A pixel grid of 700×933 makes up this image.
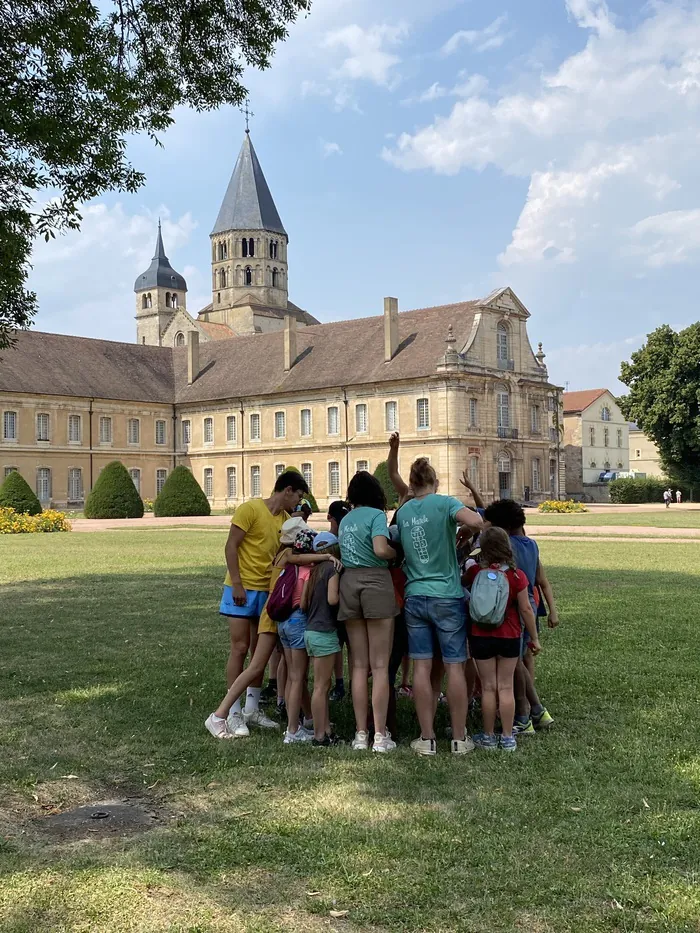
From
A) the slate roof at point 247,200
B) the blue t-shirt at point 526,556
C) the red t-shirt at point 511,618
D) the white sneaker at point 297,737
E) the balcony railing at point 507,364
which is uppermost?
the slate roof at point 247,200

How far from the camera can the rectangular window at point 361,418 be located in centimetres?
5462

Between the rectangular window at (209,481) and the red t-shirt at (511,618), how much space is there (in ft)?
184

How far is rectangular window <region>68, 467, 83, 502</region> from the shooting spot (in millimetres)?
56188

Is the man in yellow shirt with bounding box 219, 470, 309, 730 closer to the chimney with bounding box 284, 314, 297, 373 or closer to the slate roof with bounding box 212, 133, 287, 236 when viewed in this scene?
the chimney with bounding box 284, 314, 297, 373

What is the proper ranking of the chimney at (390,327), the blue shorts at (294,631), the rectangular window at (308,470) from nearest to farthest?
the blue shorts at (294,631) → the chimney at (390,327) → the rectangular window at (308,470)

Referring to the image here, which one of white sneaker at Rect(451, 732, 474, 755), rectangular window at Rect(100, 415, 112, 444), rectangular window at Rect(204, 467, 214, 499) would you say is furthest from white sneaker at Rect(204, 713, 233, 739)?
rectangular window at Rect(204, 467, 214, 499)

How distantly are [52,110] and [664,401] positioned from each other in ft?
165

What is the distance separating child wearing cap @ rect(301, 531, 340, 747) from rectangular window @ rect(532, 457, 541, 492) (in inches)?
2068

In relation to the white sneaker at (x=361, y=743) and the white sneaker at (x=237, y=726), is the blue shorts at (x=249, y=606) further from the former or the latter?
the white sneaker at (x=361, y=743)

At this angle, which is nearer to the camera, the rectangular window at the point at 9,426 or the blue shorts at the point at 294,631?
the blue shorts at the point at 294,631

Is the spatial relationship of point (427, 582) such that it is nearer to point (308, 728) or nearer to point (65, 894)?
point (308, 728)

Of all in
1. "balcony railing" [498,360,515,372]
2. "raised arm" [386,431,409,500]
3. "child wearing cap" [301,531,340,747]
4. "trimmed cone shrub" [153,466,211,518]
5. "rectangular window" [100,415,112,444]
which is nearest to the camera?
"child wearing cap" [301,531,340,747]

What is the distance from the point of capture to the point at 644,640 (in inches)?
379

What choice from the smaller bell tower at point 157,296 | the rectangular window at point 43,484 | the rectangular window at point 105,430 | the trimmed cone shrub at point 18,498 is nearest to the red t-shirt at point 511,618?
the trimmed cone shrub at point 18,498
